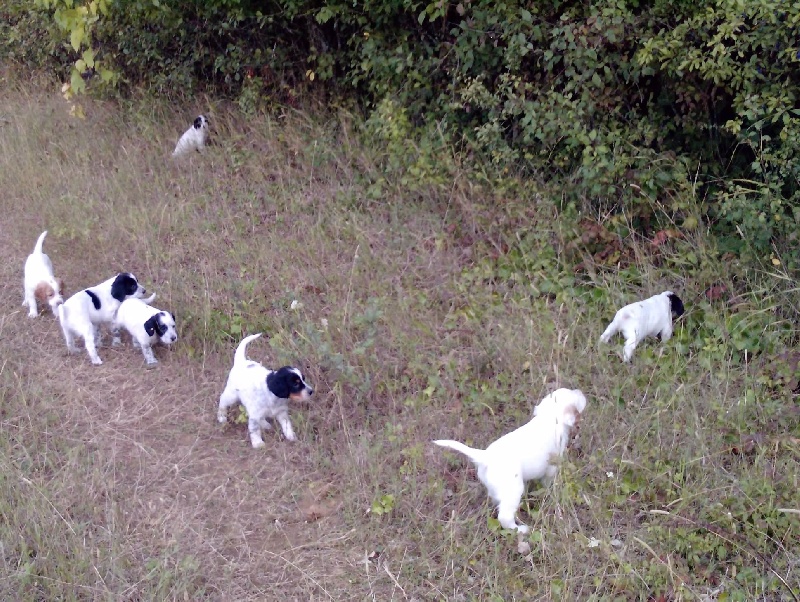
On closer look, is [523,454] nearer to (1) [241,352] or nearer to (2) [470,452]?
(2) [470,452]

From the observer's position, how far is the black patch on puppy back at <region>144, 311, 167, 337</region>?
19.1 feet

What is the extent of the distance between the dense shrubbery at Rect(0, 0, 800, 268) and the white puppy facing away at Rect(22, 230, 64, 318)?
A: 165cm

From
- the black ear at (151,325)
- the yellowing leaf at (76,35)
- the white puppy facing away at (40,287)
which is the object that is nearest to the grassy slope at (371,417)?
the white puppy facing away at (40,287)

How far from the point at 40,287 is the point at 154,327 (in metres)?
1.17

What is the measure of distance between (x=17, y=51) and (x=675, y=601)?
11.4 m

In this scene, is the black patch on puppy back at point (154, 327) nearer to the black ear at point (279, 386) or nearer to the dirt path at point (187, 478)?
the dirt path at point (187, 478)

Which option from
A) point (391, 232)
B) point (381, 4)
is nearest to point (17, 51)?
point (381, 4)

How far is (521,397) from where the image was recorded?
16.3 feet

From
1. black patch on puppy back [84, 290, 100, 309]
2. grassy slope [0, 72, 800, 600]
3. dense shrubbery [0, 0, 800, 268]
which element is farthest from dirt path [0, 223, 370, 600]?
dense shrubbery [0, 0, 800, 268]

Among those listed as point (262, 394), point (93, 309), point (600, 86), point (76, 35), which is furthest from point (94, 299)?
point (600, 86)

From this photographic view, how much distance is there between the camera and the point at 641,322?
205 inches

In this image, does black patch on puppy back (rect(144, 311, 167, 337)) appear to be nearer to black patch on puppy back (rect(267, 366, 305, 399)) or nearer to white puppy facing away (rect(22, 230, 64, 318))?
Answer: white puppy facing away (rect(22, 230, 64, 318))

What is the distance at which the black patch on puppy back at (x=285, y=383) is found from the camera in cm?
493

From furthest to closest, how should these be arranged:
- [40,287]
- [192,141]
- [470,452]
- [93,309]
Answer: [192,141] → [40,287] → [93,309] → [470,452]
